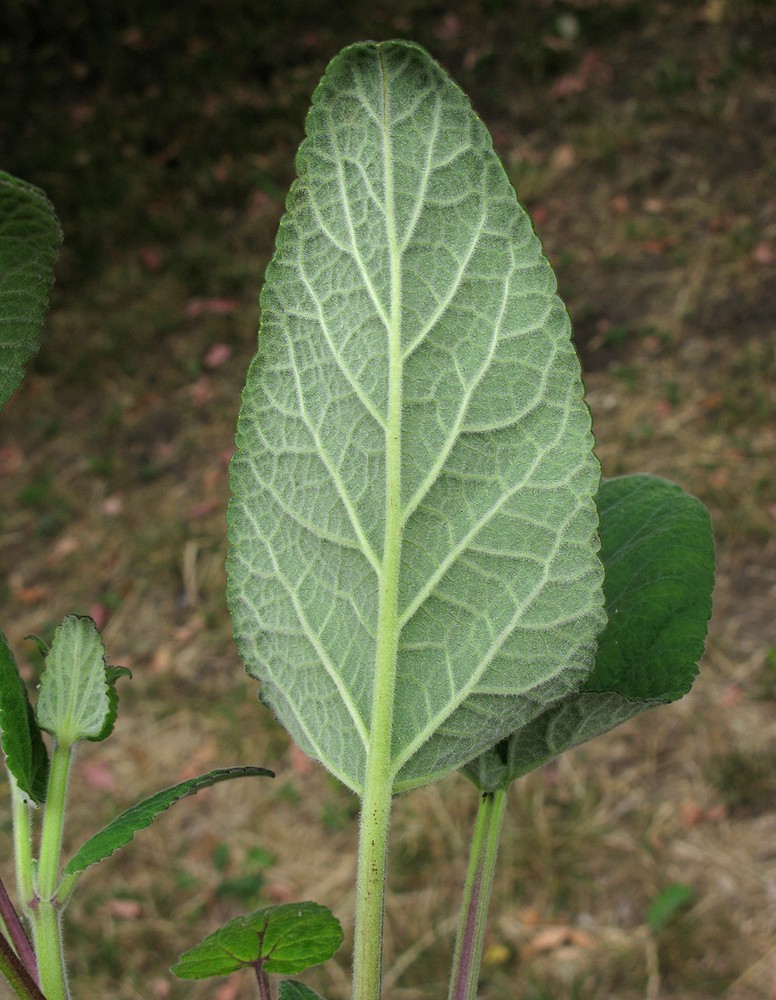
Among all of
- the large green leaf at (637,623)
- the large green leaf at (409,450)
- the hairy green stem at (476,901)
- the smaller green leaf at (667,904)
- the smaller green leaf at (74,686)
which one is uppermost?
the large green leaf at (409,450)

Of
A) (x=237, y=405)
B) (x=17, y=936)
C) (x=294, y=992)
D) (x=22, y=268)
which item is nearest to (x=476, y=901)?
(x=294, y=992)

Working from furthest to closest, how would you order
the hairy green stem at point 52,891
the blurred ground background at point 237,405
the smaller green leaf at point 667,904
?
the blurred ground background at point 237,405 < the smaller green leaf at point 667,904 < the hairy green stem at point 52,891

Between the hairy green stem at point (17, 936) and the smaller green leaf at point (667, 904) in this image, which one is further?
the smaller green leaf at point (667, 904)

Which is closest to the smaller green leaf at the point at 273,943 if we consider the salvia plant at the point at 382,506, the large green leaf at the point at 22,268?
the salvia plant at the point at 382,506

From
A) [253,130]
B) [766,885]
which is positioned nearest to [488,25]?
[253,130]

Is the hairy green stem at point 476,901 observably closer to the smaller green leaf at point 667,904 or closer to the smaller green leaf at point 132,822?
the smaller green leaf at point 132,822

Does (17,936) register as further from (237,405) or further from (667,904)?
(237,405)
